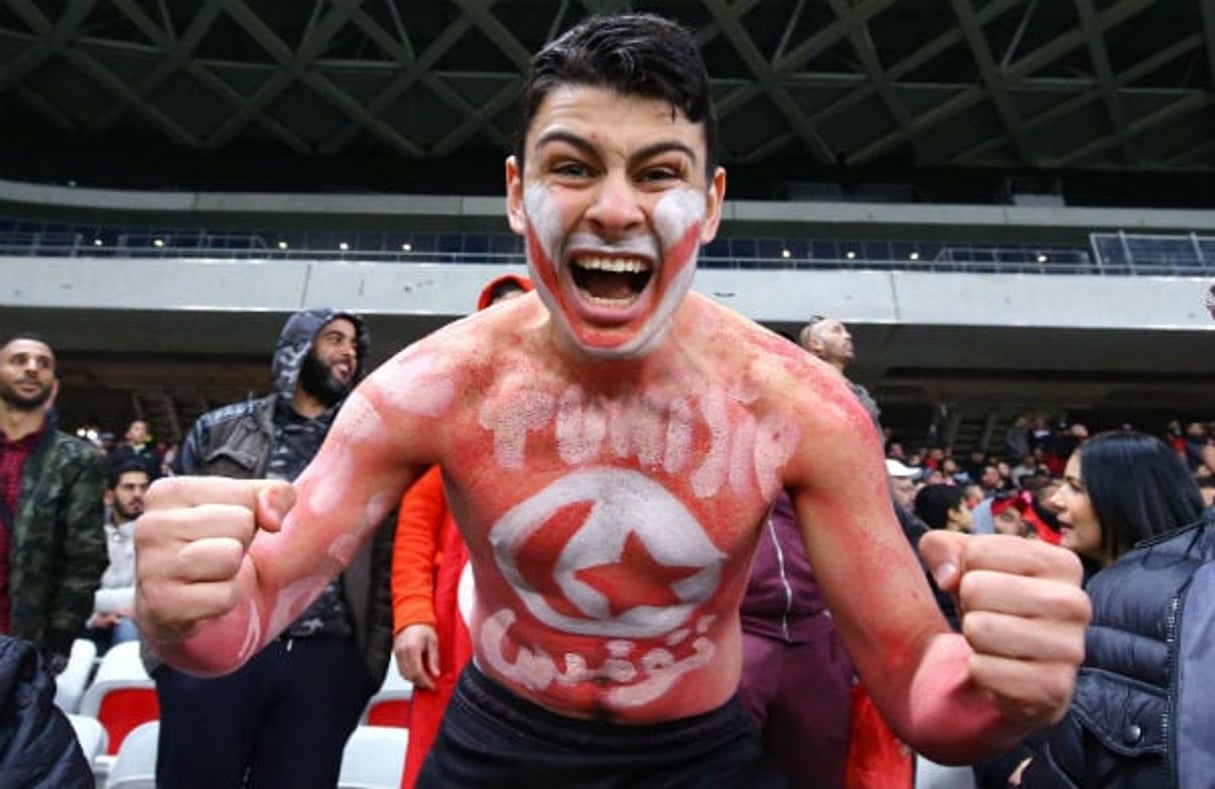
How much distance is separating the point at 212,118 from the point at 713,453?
32094mm

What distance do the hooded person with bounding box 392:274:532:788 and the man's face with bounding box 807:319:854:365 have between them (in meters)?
1.58

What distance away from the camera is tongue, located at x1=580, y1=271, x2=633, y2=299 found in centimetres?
134

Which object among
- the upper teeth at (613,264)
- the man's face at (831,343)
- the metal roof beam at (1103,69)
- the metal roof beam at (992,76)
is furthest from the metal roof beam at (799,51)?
the upper teeth at (613,264)

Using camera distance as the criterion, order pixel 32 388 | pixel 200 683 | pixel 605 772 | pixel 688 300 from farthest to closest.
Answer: pixel 32 388
pixel 200 683
pixel 688 300
pixel 605 772

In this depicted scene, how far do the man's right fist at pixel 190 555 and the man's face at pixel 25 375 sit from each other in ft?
8.85

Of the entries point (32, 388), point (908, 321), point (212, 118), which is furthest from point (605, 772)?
point (212, 118)

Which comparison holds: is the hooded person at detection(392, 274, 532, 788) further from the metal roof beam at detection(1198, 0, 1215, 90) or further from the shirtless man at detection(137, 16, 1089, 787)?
the metal roof beam at detection(1198, 0, 1215, 90)

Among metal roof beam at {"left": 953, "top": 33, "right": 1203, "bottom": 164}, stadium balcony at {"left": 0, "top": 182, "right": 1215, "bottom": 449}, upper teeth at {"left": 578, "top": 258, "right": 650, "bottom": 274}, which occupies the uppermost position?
metal roof beam at {"left": 953, "top": 33, "right": 1203, "bottom": 164}

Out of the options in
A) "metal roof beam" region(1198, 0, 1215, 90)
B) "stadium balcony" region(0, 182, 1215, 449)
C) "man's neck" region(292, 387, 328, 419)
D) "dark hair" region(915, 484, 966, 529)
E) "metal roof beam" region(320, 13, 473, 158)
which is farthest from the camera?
"metal roof beam" region(320, 13, 473, 158)

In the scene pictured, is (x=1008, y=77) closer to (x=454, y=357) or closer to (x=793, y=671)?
(x=793, y=671)

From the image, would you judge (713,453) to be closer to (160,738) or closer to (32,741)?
(32,741)

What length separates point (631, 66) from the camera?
4.27 feet

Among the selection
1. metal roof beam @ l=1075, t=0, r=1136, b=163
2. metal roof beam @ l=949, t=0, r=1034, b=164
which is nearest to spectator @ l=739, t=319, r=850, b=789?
metal roof beam @ l=949, t=0, r=1034, b=164

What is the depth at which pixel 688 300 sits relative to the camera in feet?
4.94
